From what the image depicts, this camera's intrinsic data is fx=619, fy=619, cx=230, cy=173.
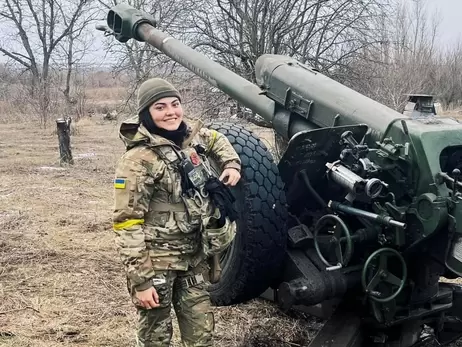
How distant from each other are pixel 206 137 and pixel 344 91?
3.66ft

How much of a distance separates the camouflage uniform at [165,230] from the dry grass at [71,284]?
81cm

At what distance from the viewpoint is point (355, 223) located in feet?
10.6

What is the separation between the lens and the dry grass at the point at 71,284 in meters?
3.72

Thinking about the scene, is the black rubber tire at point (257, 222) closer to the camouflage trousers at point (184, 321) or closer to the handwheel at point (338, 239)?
the handwheel at point (338, 239)

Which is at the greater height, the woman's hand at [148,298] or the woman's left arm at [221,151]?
the woman's left arm at [221,151]

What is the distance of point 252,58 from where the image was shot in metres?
9.23

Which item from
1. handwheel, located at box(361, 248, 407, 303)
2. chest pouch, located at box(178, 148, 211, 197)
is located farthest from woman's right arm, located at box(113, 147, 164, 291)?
handwheel, located at box(361, 248, 407, 303)

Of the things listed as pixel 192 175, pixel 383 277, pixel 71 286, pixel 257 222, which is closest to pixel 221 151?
pixel 192 175

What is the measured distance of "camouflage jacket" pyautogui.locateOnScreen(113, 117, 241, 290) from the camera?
2.59m

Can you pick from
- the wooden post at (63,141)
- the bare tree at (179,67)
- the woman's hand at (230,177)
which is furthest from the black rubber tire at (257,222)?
the wooden post at (63,141)

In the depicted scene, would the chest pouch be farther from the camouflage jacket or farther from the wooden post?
the wooden post

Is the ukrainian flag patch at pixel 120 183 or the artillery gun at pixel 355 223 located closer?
the ukrainian flag patch at pixel 120 183

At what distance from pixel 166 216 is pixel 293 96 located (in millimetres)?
1560

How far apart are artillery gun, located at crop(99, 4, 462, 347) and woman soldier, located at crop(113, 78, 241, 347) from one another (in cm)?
40
